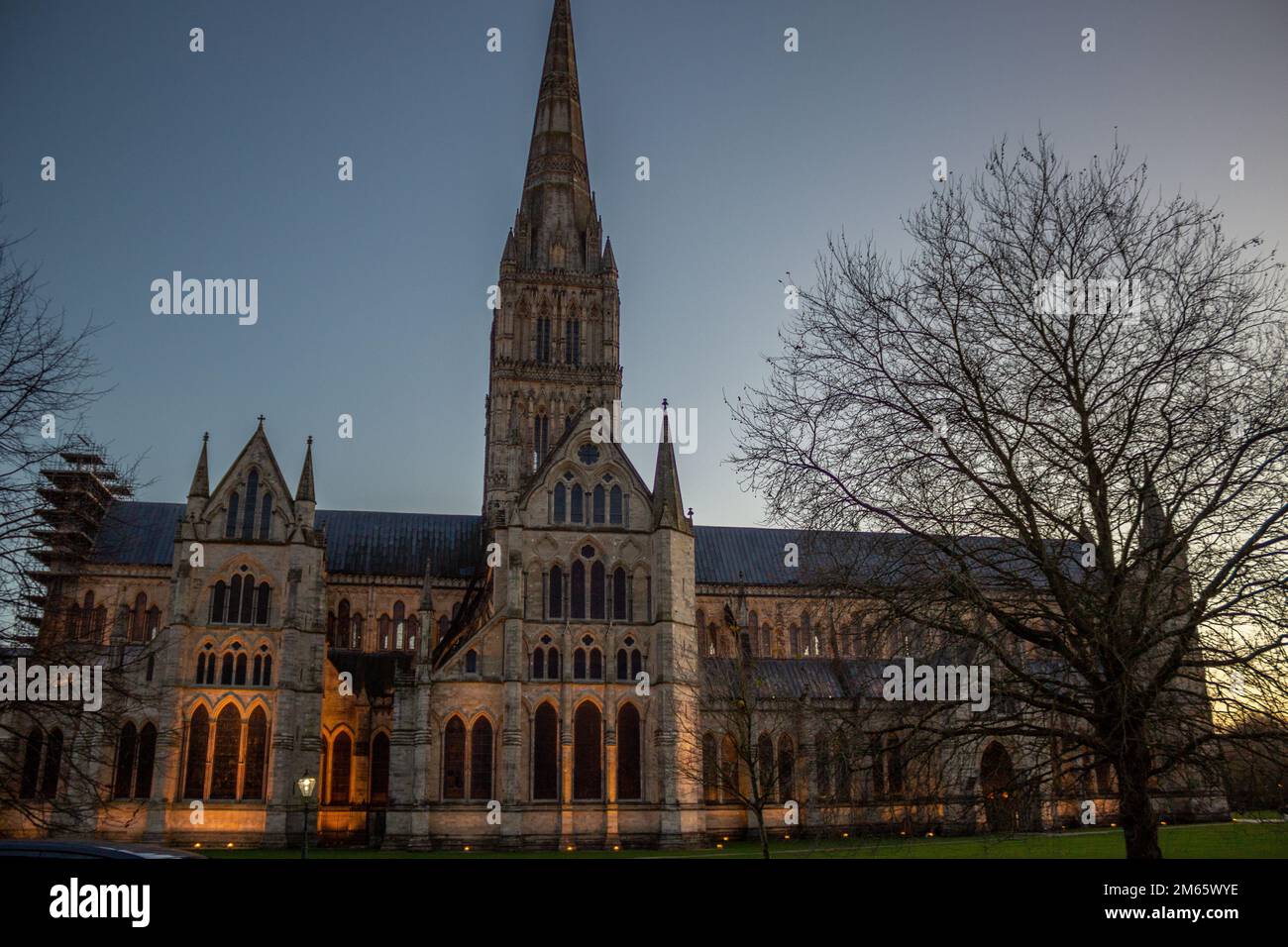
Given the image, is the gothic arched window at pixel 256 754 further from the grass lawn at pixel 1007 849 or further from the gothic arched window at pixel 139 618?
the gothic arched window at pixel 139 618

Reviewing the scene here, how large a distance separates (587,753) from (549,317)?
110 ft

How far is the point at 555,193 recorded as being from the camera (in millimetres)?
70438

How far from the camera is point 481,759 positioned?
42219mm

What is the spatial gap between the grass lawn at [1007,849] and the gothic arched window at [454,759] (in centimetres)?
258

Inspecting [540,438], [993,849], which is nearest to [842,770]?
[993,849]

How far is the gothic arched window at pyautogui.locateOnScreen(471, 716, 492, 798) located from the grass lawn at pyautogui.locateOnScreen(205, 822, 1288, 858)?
9.25 feet

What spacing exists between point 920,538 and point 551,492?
3242 cm

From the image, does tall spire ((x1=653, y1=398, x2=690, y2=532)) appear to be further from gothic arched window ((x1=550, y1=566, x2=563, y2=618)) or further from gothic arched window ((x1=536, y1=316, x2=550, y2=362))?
gothic arched window ((x1=536, y1=316, x2=550, y2=362))

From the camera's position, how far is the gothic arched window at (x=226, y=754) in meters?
42.4

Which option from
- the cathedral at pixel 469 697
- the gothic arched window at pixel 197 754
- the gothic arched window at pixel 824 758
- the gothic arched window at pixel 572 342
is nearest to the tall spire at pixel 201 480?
the cathedral at pixel 469 697

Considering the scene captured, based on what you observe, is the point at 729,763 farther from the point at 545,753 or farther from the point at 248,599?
the point at 248,599

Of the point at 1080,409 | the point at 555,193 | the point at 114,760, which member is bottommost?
the point at 114,760
